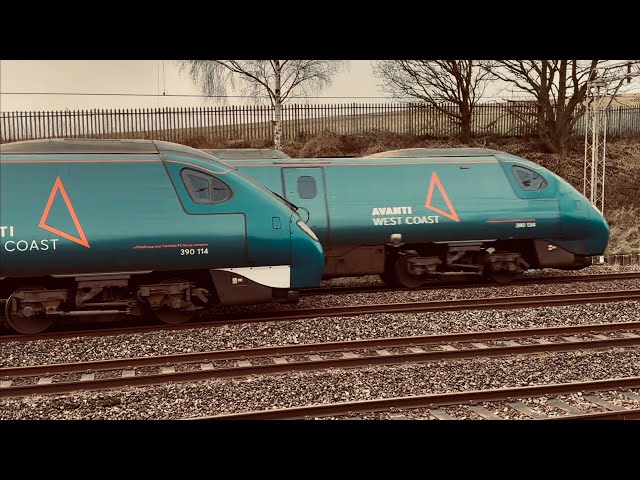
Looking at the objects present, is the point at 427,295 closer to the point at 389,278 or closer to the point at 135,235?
the point at 389,278

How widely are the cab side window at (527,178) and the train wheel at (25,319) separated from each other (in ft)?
33.2

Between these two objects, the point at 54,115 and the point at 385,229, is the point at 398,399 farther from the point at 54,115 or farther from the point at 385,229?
the point at 54,115

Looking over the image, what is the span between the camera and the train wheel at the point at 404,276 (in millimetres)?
17000

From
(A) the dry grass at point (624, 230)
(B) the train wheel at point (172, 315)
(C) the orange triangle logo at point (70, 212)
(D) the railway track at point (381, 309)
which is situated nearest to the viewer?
(C) the orange triangle logo at point (70, 212)

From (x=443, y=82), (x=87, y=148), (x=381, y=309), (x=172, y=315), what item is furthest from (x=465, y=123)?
(x=87, y=148)

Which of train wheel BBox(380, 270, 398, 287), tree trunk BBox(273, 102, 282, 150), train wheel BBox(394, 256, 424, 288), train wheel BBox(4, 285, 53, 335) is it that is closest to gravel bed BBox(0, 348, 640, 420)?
train wheel BBox(4, 285, 53, 335)

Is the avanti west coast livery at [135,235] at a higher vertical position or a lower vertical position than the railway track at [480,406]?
higher

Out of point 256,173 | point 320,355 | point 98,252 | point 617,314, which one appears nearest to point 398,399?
point 320,355

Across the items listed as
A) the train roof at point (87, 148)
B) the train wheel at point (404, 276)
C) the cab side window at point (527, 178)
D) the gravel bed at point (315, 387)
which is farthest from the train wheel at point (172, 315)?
the cab side window at point (527, 178)

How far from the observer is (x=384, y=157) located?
1670 centimetres

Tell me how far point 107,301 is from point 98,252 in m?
0.89

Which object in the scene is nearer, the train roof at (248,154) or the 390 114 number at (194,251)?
the 390 114 number at (194,251)

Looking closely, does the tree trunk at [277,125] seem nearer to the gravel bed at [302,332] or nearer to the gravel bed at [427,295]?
the gravel bed at [427,295]

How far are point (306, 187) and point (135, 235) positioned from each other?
178 inches
